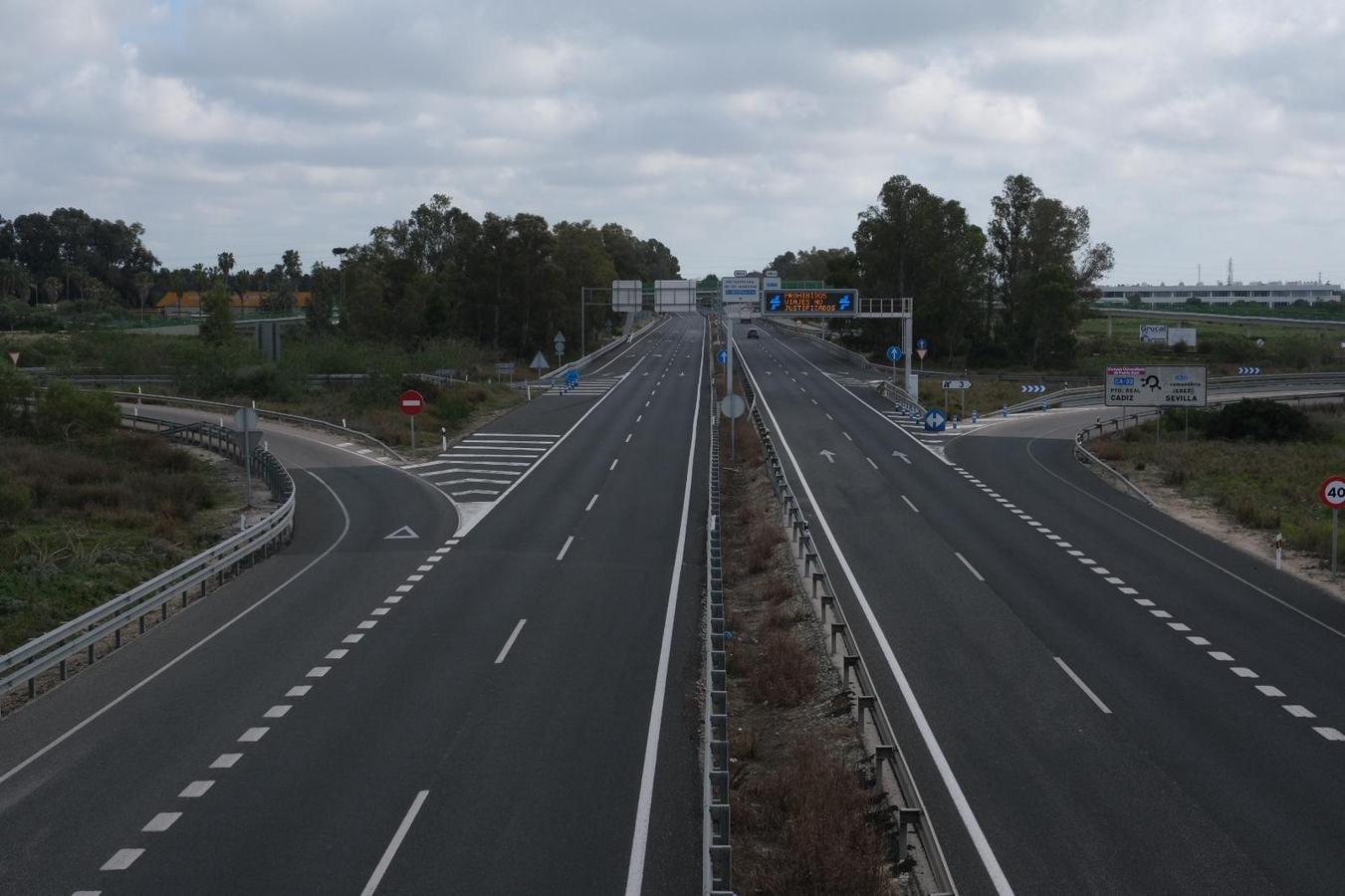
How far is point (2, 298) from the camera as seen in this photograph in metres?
120

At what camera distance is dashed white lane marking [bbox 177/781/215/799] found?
492 inches

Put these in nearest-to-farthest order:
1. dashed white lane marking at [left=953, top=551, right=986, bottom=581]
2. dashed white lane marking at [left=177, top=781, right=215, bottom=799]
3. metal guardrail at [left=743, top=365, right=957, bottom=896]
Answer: metal guardrail at [left=743, top=365, right=957, bottom=896], dashed white lane marking at [left=177, top=781, right=215, bottom=799], dashed white lane marking at [left=953, top=551, right=986, bottom=581]

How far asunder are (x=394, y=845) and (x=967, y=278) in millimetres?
89576

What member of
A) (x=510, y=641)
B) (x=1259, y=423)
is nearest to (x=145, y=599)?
(x=510, y=641)

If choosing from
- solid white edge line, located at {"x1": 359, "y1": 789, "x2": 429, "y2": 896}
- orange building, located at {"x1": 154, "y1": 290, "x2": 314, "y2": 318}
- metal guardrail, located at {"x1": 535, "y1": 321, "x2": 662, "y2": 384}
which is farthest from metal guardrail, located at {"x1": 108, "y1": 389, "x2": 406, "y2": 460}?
orange building, located at {"x1": 154, "y1": 290, "x2": 314, "y2": 318}

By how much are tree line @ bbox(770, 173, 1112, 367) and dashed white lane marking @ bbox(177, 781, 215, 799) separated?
85739 mm

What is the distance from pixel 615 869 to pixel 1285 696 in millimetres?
10520

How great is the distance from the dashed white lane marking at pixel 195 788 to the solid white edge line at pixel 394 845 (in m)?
2.33

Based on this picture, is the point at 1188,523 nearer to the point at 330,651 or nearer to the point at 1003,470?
the point at 1003,470

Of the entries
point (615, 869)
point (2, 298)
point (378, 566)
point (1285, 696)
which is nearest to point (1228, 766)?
point (1285, 696)

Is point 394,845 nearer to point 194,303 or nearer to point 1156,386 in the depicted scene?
point 1156,386

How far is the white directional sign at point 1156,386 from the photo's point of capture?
46.0 m

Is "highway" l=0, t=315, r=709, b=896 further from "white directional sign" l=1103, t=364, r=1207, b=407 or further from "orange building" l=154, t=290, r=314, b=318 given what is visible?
"orange building" l=154, t=290, r=314, b=318

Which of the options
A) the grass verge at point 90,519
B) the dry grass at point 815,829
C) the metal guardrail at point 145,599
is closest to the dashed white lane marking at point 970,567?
the dry grass at point 815,829
